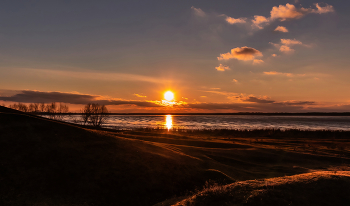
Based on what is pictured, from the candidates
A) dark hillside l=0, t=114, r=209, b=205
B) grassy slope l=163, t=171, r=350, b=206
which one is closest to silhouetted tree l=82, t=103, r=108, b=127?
dark hillside l=0, t=114, r=209, b=205

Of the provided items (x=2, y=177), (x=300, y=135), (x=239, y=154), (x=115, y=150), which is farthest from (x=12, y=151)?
(x=300, y=135)

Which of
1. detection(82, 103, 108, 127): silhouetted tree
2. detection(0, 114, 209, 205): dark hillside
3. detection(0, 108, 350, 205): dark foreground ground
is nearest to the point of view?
detection(0, 108, 350, 205): dark foreground ground

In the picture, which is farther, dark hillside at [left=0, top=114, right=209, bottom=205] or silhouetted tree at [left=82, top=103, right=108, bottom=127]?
silhouetted tree at [left=82, top=103, right=108, bottom=127]

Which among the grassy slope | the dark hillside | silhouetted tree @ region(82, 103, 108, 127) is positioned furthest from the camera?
silhouetted tree @ region(82, 103, 108, 127)

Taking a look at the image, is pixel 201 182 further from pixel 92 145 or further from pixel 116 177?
pixel 92 145

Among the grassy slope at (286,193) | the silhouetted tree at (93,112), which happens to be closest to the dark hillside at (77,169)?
the grassy slope at (286,193)

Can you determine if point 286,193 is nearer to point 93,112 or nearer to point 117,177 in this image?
point 117,177

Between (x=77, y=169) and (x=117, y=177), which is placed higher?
(x=77, y=169)

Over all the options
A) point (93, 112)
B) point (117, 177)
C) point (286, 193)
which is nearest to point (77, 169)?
point (117, 177)

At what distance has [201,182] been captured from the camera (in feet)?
47.9

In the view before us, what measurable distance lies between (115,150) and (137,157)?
2.07 m

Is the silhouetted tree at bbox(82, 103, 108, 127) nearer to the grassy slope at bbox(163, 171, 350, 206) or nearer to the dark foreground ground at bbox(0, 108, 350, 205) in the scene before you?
the dark foreground ground at bbox(0, 108, 350, 205)

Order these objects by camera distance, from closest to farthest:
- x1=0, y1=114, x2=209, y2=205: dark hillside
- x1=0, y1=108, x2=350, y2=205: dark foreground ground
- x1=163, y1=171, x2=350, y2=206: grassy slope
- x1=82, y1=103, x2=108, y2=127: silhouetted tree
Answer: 1. x1=163, y1=171, x2=350, y2=206: grassy slope
2. x1=0, y1=108, x2=350, y2=205: dark foreground ground
3. x1=0, y1=114, x2=209, y2=205: dark hillside
4. x1=82, y1=103, x2=108, y2=127: silhouetted tree

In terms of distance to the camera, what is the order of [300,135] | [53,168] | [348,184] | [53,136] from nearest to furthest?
[348,184] < [53,168] < [53,136] < [300,135]
